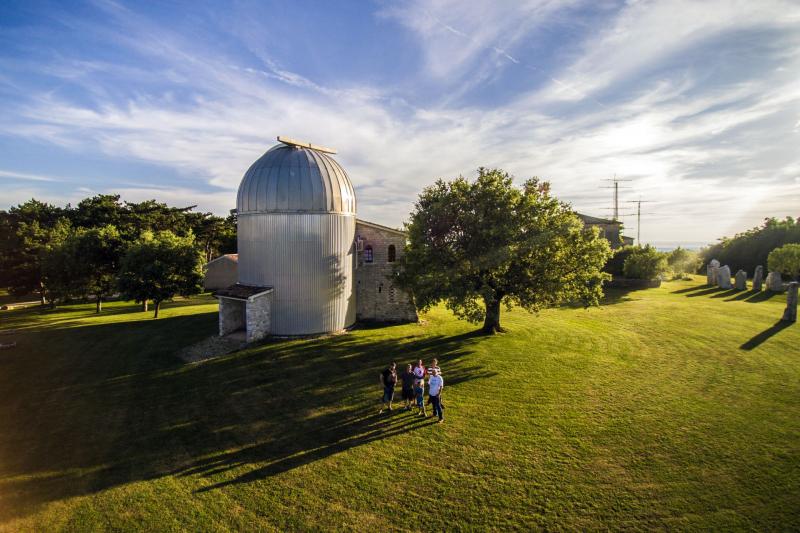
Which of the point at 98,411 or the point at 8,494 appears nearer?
the point at 8,494

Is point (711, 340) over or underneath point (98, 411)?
over

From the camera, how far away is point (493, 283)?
2247cm

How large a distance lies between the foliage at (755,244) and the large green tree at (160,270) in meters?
73.7

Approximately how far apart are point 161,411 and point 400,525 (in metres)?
10.9

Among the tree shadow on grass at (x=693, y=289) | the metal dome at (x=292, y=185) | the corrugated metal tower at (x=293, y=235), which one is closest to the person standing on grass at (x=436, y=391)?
the corrugated metal tower at (x=293, y=235)

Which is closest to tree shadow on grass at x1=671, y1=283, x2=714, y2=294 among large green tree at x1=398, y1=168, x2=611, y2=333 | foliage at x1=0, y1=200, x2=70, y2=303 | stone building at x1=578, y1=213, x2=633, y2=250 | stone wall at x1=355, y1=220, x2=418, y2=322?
stone building at x1=578, y1=213, x2=633, y2=250

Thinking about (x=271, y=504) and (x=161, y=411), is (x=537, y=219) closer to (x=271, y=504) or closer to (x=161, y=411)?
(x=271, y=504)

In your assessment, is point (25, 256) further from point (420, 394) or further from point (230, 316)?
point (420, 394)

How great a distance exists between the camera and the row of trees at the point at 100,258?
2861 centimetres

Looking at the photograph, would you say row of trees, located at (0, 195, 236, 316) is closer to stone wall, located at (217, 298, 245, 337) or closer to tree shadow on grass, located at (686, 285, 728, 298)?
stone wall, located at (217, 298, 245, 337)

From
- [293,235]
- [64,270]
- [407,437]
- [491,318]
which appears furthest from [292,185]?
[64,270]

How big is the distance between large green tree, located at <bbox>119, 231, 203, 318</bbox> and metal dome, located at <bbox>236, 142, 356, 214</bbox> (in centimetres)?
903

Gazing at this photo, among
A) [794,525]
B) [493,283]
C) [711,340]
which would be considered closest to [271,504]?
[794,525]

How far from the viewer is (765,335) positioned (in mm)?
22734
